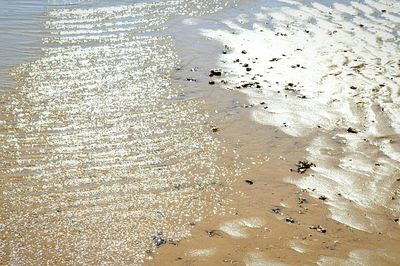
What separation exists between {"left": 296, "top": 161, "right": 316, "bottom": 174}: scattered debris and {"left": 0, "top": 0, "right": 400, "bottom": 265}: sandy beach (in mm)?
27

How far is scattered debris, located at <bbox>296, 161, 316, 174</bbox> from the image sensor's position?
561cm

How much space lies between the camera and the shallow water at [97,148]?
180 inches

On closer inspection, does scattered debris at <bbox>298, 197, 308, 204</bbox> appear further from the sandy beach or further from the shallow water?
the shallow water

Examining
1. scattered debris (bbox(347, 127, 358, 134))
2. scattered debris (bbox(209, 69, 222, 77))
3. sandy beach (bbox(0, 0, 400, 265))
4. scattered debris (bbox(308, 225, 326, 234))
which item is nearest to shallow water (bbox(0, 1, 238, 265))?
sandy beach (bbox(0, 0, 400, 265))

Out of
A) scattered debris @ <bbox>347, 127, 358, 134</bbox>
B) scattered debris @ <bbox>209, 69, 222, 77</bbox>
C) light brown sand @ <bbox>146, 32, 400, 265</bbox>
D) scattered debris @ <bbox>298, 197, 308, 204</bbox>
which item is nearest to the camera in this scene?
light brown sand @ <bbox>146, 32, 400, 265</bbox>

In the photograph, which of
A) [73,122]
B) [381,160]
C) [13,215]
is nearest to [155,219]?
[13,215]

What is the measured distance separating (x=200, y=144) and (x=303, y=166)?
1.39 meters

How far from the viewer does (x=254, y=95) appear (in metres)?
7.57

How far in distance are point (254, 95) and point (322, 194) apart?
277 centimetres

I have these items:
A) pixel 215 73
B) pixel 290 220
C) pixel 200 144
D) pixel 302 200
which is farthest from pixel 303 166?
pixel 215 73

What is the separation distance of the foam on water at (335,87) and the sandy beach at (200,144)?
28 millimetres

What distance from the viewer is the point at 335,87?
25.7 feet

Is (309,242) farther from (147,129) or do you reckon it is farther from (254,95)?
(254,95)

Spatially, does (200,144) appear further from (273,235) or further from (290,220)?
(273,235)
